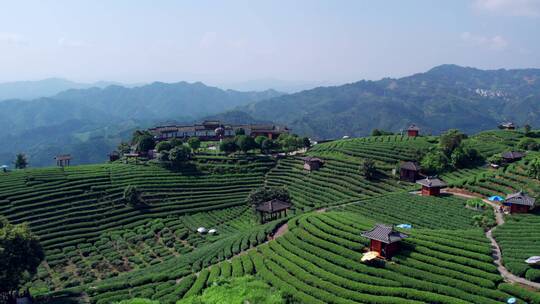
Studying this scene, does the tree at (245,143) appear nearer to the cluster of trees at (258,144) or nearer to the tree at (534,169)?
the cluster of trees at (258,144)

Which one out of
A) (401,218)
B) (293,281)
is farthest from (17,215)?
(401,218)

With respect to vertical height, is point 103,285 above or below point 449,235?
below

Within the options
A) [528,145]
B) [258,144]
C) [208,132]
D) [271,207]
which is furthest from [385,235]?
[208,132]

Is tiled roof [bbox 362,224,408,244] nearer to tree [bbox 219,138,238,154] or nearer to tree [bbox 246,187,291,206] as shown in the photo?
tree [bbox 246,187,291,206]

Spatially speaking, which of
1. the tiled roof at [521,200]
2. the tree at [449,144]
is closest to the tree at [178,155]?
the tree at [449,144]

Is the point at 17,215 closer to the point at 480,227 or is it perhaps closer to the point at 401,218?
the point at 401,218

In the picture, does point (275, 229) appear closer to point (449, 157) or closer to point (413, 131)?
point (449, 157)
